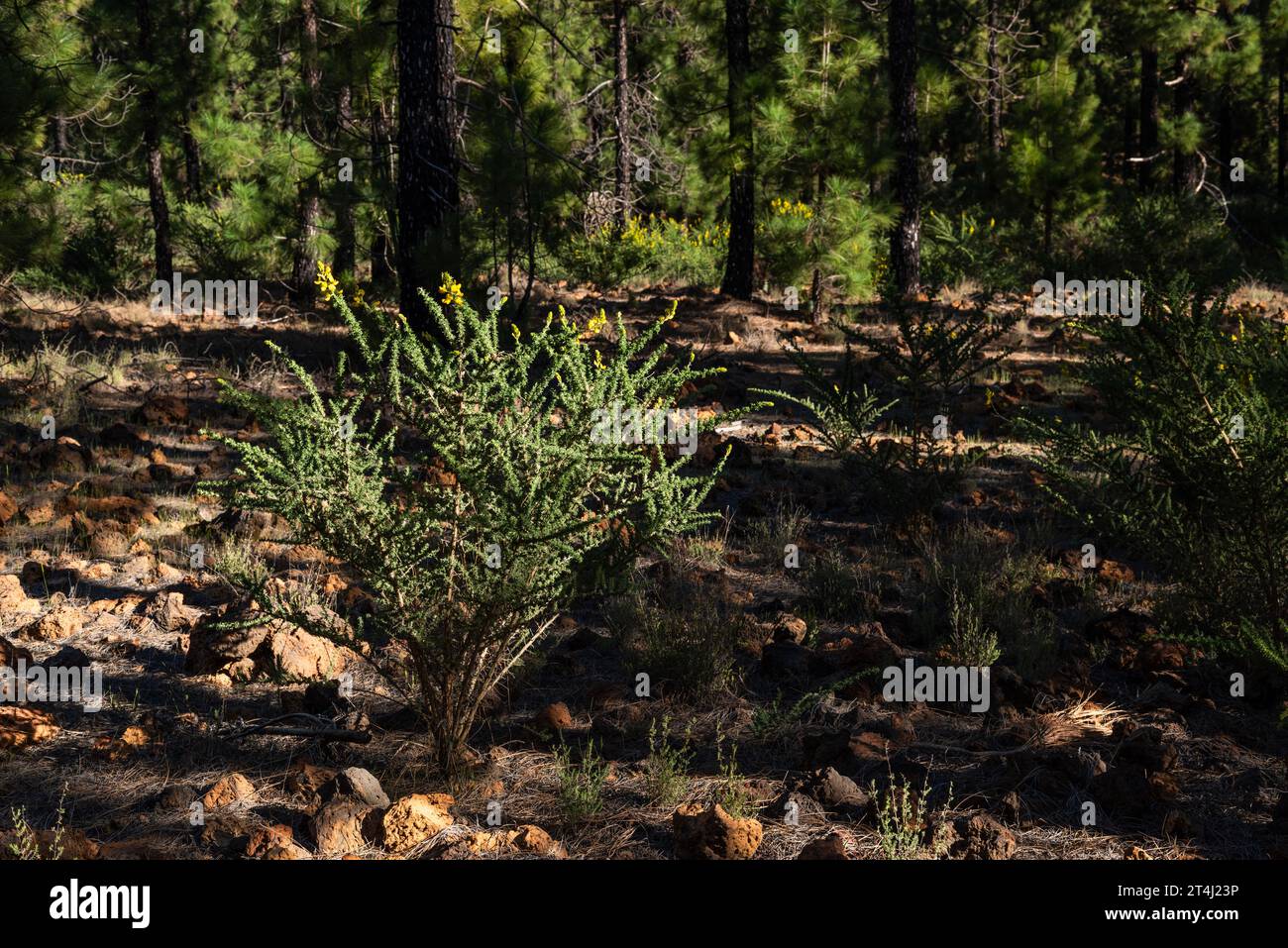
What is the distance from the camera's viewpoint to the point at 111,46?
19.2 metres

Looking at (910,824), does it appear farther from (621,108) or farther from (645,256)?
(621,108)

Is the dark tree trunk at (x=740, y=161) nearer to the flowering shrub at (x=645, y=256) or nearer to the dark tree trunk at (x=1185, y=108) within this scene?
the flowering shrub at (x=645, y=256)

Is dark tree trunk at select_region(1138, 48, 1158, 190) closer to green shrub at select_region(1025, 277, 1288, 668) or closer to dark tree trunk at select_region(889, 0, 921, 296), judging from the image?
dark tree trunk at select_region(889, 0, 921, 296)

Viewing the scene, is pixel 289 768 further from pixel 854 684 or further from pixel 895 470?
pixel 895 470

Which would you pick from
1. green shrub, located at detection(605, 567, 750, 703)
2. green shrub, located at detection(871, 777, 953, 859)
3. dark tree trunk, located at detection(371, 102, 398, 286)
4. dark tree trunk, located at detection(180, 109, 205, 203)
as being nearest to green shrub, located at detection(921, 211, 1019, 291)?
green shrub, located at detection(605, 567, 750, 703)

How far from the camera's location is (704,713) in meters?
4.43

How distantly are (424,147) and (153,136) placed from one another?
6312mm

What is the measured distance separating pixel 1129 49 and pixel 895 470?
45.7 feet

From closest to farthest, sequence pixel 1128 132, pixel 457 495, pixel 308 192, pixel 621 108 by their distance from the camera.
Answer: pixel 457 495, pixel 308 192, pixel 621 108, pixel 1128 132

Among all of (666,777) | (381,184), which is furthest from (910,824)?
(381,184)

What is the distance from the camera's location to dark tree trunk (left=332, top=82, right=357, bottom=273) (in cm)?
1296

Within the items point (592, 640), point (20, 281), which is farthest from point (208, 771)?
point (20, 281)

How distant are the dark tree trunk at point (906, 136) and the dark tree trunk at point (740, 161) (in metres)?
1.82

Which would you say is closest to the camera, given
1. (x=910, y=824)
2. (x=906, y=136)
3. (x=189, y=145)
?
(x=910, y=824)
